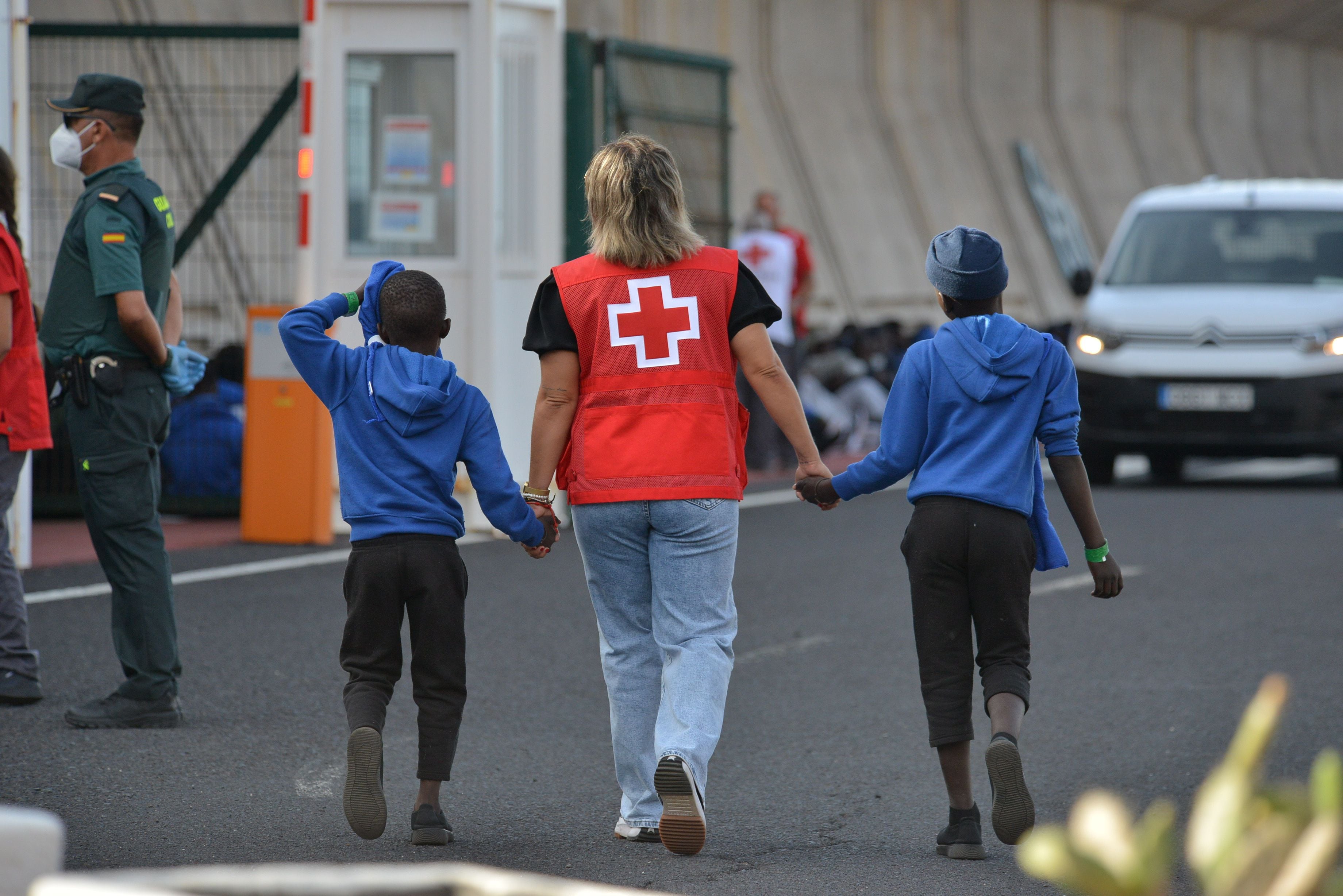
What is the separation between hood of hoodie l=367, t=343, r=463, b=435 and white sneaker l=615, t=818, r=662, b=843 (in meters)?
1.07

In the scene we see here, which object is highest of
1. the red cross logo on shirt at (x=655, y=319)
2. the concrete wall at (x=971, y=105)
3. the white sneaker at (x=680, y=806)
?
the concrete wall at (x=971, y=105)

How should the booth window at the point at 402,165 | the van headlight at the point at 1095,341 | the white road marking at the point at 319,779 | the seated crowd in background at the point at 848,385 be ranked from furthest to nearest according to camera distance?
1. the seated crowd in background at the point at 848,385
2. the van headlight at the point at 1095,341
3. the booth window at the point at 402,165
4. the white road marking at the point at 319,779

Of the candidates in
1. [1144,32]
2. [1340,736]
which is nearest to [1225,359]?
[1340,736]

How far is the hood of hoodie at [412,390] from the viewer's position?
4.38 m

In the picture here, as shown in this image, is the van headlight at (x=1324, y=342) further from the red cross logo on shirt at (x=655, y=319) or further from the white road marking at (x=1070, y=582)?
the red cross logo on shirt at (x=655, y=319)

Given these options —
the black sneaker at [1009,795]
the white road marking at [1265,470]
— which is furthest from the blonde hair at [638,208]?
the white road marking at [1265,470]

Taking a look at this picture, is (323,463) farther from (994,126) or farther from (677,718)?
(994,126)

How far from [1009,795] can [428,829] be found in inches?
53.1

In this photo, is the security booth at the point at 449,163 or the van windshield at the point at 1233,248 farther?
the van windshield at the point at 1233,248

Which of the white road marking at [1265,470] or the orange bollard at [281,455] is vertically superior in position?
the orange bollard at [281,455]

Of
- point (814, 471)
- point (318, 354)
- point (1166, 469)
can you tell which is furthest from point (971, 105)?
point (318, 354)

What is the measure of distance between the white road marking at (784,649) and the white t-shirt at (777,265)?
6309 millimetres

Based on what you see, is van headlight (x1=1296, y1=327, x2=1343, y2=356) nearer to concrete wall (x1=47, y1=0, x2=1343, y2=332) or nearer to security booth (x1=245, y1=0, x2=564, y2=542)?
security booth (x1=245, y1=0, x2=564, y2=542)

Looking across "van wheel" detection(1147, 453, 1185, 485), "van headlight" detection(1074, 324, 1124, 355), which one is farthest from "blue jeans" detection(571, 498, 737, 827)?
"van wheel" detection(1147, 453, 1185, 485)
